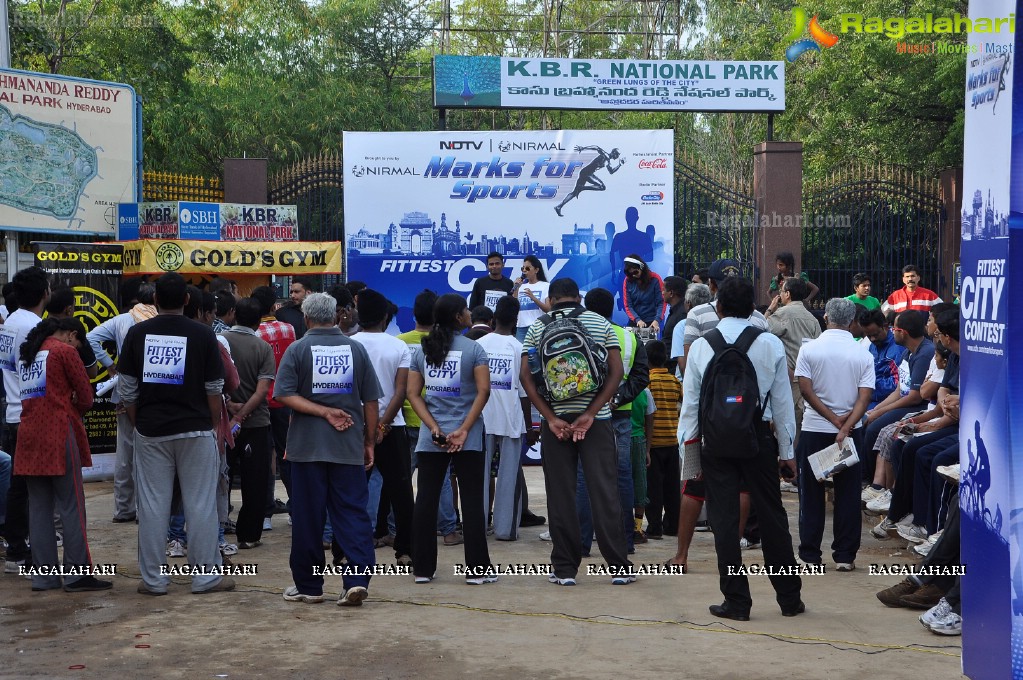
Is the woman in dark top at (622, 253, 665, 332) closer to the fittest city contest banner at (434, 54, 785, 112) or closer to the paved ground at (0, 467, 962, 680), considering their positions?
the fittest city contest banner at (434, 54, 785, 112)

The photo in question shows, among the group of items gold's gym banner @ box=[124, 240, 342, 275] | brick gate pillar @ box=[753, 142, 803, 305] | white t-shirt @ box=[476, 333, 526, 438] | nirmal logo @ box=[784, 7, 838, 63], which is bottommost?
white t-shirt @ box=[476, 333, 526, 438]

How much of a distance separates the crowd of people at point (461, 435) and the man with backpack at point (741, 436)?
12mm

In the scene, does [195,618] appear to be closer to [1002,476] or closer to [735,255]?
[1002,476]

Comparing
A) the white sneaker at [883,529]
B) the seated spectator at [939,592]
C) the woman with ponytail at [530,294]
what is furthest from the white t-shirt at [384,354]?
the woman with ponytail at [530,294]

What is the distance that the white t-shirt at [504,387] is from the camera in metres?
7.84

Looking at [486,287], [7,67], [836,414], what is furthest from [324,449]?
[7,67]

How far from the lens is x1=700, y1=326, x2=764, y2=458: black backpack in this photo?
19.8ft

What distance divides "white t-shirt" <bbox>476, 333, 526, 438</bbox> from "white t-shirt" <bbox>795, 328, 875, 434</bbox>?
6.31 feet

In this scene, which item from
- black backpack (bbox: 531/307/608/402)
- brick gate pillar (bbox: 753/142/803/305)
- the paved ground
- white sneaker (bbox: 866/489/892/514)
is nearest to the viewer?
the paved ground

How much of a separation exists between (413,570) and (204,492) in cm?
134

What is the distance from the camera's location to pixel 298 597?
21.2ft

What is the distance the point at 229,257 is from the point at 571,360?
6.87 metres

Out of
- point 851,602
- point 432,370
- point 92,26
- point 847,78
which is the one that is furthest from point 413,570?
point 92,26

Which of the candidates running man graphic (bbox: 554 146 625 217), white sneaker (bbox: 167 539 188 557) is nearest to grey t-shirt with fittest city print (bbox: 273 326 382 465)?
white sneaker (bbox: 167 539 188 557)
